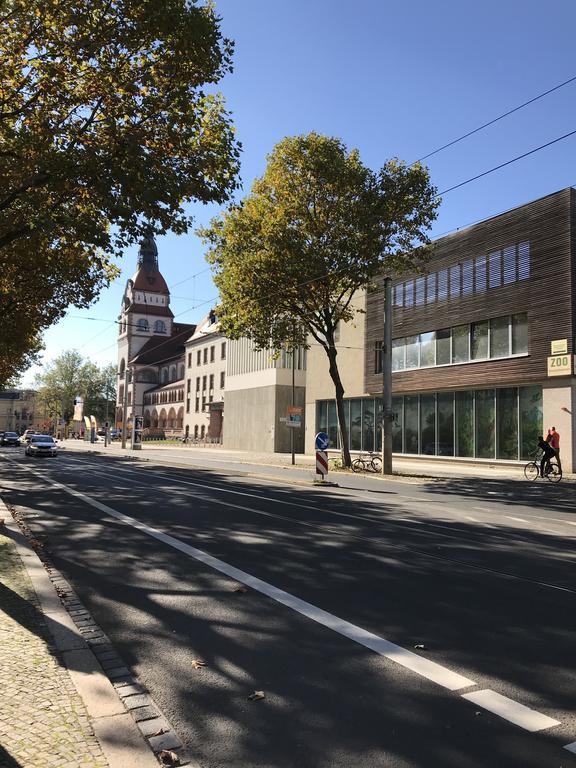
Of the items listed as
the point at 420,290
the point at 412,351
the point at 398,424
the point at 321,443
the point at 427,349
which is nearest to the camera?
the point at 321,443

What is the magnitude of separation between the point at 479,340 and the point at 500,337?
50.1 inches

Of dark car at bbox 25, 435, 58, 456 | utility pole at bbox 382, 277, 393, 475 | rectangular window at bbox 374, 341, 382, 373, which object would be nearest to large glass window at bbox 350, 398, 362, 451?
rectangular window at bbox 374, 341, 382, 373

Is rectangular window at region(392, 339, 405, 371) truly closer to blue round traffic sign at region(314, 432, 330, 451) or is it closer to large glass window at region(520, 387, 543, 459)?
large glass window at region(520, 387, 543, 459)

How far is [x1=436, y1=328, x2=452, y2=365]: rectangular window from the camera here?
31.7 meters

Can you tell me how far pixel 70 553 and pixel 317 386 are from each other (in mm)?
35476

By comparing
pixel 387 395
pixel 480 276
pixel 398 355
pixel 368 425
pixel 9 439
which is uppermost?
pixel 480 276

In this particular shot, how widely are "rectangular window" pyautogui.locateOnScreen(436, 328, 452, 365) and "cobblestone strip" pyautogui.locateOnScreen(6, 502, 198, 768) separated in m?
27.4

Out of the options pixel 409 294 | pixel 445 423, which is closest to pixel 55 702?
pixel 445 423

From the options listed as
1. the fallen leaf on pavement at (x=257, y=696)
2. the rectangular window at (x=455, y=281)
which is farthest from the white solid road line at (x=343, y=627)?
the rectangular window at (x=455, y=281)

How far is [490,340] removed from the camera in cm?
2916

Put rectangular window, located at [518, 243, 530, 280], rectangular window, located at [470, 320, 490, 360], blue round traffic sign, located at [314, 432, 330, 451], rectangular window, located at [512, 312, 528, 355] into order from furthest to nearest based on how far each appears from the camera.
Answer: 1. rectangular window, located at [470, 320, 490, 360]
2. rectangular window, located at [512, 312, 528, 355]
3. rectangular window, located at [518, 243, 530, 280]
4. blue round traffic sign, located at [314, 432, 330, 451]

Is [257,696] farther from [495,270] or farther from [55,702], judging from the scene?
[495,270]

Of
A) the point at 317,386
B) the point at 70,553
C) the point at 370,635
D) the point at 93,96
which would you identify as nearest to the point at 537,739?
the point at 370,635

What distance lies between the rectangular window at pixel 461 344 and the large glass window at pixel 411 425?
4.02m
